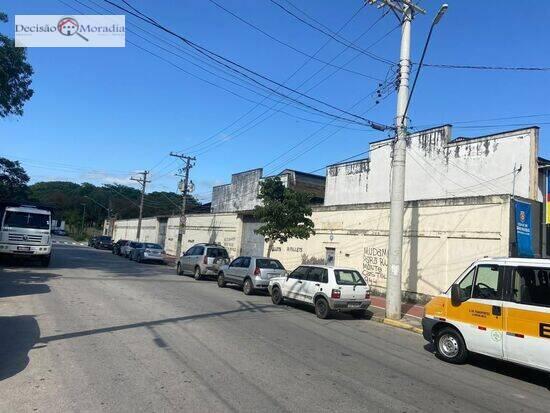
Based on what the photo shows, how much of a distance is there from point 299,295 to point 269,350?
21.3ft

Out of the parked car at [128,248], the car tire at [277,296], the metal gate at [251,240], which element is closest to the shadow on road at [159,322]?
the car tire at [277,296]

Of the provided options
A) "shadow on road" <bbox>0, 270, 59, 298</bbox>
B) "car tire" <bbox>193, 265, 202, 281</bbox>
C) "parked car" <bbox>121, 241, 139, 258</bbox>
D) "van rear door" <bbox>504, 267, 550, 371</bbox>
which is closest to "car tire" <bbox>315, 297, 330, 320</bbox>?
"van rear door" <bbox>504, 267, 550, 371</bbox>

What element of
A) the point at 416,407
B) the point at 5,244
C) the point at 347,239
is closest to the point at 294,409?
the point at 416,407

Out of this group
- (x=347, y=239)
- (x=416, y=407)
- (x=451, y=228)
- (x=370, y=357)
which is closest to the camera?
(x=416, y=407)

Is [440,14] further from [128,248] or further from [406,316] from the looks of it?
[128,248]

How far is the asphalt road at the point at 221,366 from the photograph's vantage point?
5.83 m

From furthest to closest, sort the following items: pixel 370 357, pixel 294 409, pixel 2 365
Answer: pixel 370 357, pixel 2 365, pixel 294 409

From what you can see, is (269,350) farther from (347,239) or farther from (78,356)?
(347,239)

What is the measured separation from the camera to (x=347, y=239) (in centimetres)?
2336

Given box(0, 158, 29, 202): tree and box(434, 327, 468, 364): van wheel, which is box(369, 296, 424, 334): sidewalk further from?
box(0, 158, 29, 202): tree

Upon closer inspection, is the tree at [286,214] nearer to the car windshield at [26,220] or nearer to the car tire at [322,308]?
the car tire at [322,308]

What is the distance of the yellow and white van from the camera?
25.3 ft

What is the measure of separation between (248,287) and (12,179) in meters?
54.5

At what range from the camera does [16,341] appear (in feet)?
27.5
